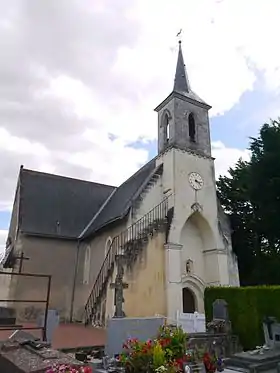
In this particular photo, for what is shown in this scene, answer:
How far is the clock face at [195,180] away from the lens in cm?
1873

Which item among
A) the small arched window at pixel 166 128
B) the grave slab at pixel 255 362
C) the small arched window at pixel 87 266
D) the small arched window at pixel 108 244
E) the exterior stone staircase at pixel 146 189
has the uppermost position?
the small arched window at pixel 166 128

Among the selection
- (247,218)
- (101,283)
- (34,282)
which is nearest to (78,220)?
(34,282)

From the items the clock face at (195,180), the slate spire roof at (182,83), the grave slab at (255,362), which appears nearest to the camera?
the grave slab at (255,362)

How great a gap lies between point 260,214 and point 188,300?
6437 mm

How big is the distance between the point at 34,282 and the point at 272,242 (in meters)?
14.4

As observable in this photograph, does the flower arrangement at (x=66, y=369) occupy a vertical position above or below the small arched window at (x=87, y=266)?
below

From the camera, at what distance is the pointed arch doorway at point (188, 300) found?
1755 centimetres

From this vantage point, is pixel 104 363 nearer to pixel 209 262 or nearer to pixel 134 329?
pixel 134 329

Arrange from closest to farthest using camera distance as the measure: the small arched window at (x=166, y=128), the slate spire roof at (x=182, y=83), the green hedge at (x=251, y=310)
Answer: the green hedge at (x=251, y=310) → the small arched window at (x=166, y=128) → the slate spire roof at (x=182, y=83)

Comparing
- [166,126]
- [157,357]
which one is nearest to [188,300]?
[166,126]

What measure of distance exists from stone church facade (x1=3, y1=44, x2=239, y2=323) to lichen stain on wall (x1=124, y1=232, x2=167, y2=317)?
0.05 metres

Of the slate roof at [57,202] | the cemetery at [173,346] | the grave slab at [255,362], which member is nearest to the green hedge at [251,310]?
the cemetery at [173,346]

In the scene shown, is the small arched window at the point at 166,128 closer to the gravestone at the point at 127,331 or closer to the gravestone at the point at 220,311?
the gravestone at the point at 220,311

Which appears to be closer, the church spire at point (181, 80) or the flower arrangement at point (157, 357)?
the flower arrangement at point (157, 357)
